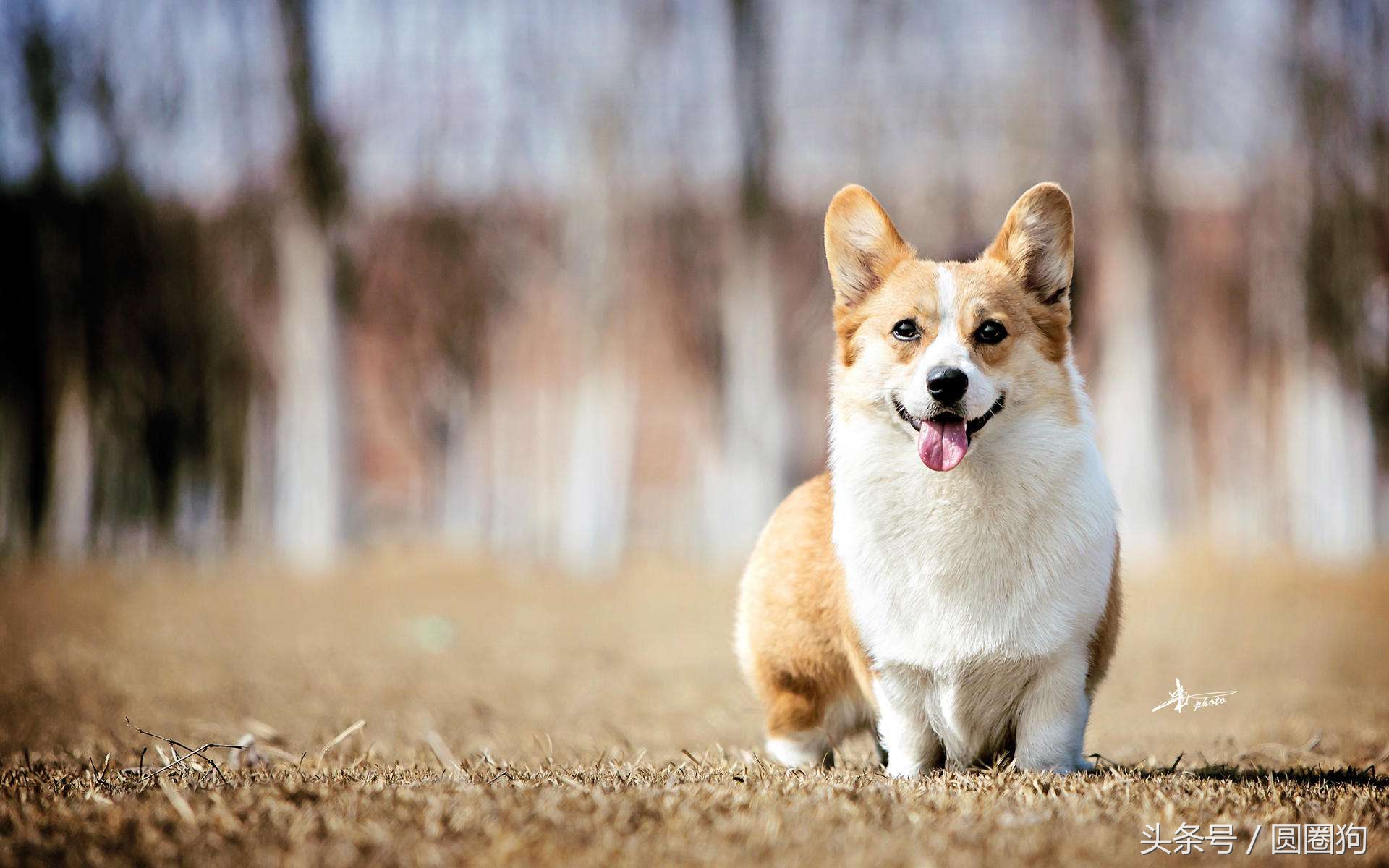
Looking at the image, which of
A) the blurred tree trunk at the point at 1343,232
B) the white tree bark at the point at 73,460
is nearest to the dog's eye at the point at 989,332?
the blurred tree trunk at the point at 1343,232

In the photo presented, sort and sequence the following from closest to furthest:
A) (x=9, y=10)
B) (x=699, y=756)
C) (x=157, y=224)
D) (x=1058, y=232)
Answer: (x=1058, y=232)
(x=699, y=756)
(x=9, y=10)
(x=157, y=224)

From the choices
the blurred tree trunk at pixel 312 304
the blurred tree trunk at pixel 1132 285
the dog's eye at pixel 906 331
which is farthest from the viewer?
the blurred tree trunk at pixel 312 304

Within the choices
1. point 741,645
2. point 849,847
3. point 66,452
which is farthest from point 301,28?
point 849,847

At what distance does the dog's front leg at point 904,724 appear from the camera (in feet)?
9.88

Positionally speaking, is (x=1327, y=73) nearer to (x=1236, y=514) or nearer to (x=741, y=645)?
(x=741, y=645)

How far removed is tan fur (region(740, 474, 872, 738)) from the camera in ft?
10.8

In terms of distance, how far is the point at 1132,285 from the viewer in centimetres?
1241

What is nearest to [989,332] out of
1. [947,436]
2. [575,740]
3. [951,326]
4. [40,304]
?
[951,326]

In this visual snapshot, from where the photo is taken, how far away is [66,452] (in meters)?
17.0

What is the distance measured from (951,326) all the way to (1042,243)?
0.47 meters

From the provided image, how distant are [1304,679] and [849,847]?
17.8 ft

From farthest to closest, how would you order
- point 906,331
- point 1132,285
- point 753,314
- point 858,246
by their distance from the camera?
1. point 753,314
2. point 1132,285
3. point 858,246
4. point 906,331

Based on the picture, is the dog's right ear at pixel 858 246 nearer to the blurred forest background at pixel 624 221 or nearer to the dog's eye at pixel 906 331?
the dog's eye at pixel 906 331

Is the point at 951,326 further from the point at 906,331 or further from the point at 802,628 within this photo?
the point at 802,628
